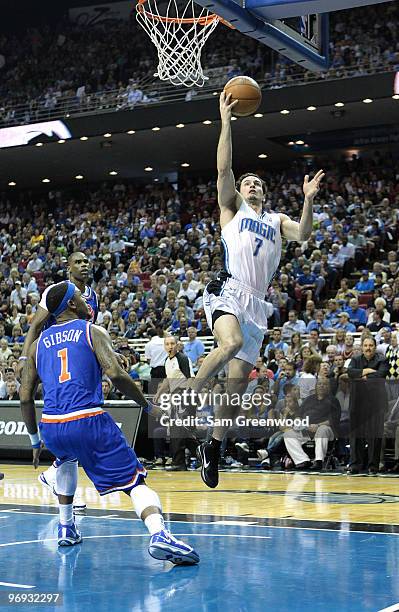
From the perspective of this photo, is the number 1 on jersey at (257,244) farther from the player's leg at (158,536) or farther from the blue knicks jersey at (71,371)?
the player's leg at (158,536)

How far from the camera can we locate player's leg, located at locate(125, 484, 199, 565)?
5.39 meters

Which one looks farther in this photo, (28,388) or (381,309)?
(381,309)

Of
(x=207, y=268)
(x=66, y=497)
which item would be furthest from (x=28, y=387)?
Answer: (x=207, y=268)

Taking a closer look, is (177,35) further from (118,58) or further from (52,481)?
(118,58)

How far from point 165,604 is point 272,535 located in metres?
2.40

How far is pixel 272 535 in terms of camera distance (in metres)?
6.77

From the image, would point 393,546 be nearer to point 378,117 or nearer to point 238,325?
point 238,325

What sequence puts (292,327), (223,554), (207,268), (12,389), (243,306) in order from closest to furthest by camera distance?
(223,554), (243,306), (12,389), (292,327), (207,268)

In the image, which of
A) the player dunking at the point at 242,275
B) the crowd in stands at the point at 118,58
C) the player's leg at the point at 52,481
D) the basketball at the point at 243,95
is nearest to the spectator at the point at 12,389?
the player's leg at the point at 52,481

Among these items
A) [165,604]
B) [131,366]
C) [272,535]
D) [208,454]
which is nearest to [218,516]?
[272,535]

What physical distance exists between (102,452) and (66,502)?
98 centimetres

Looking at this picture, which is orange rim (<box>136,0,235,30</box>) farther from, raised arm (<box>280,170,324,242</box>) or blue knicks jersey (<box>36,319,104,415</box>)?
blue knicks jersey (<box>36,319,104,415</box>)

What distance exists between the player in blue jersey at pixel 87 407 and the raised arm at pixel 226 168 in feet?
4.13

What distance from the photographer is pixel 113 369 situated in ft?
18.5
